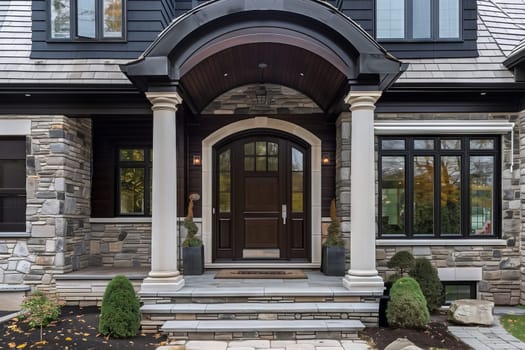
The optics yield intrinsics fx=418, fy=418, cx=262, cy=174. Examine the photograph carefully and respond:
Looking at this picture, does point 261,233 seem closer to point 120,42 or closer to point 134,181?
point 134,181

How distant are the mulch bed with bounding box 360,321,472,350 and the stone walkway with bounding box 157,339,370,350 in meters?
0.17

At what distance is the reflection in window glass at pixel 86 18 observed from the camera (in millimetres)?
6570

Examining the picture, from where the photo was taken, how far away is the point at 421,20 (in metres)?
6.68

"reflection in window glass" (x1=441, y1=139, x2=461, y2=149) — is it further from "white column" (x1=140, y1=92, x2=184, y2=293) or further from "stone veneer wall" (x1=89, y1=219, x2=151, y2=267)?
"stone veneer wall" (x1=89, y1=219, x2=151, y2=267)

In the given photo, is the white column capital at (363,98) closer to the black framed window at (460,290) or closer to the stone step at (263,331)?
the stone step at (263,331)

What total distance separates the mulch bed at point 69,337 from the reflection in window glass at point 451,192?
4.59 meters

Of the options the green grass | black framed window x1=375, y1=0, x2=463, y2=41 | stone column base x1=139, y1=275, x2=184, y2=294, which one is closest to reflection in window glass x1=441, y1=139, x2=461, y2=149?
black framed window x1=375, y1=0, x2=463, y2=41

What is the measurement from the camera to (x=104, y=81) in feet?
20.6

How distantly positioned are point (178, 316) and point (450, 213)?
14.5 ft

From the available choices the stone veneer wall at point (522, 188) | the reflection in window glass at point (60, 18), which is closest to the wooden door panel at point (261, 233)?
the stone veneer wall at point (522, 188)

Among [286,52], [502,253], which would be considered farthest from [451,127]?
[286,52]

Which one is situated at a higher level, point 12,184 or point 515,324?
point 12,184

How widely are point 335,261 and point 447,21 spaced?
166 inches

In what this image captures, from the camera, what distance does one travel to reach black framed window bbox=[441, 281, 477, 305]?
6.50 metres
